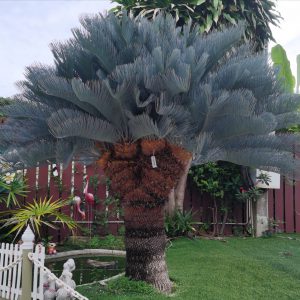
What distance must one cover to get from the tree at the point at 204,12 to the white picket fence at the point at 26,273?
4568mm

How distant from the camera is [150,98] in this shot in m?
4.68

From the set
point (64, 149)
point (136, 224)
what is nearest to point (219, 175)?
point (136, 224)

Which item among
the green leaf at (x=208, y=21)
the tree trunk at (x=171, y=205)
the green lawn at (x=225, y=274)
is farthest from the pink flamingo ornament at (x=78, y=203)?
the green leaf at (x=208, y=21)

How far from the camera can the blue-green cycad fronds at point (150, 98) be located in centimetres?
456

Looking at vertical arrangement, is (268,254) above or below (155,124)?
below

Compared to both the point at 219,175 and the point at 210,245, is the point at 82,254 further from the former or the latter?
the point at 219,175

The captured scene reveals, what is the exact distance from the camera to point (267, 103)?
5371mm

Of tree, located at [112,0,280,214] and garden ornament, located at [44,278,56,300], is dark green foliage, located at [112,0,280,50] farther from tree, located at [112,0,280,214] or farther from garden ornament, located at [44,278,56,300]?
garden ornament, located at [44,278,56,300]

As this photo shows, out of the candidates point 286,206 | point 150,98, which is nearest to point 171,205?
point 286,206

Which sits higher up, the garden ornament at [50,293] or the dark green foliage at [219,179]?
the dark green foliage at [219,179]

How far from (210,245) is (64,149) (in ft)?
14.0

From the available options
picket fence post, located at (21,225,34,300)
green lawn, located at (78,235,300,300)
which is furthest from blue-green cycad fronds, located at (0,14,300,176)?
green lawn, located at (78,235,300,300)

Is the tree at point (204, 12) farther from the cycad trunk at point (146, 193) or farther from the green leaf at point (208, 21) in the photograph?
the cycad trunk at point (146, 193)

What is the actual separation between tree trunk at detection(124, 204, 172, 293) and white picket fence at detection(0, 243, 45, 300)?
1.12 meters
